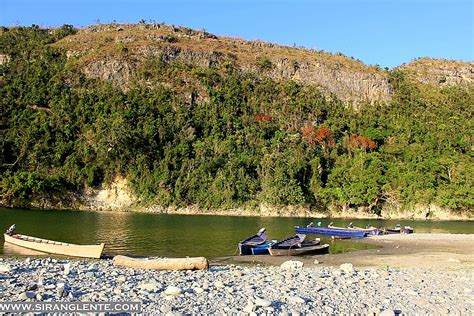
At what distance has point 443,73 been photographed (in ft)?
449

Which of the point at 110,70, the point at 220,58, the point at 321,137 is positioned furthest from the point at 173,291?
the point at 220,58

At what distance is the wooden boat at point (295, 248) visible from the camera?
28.6m

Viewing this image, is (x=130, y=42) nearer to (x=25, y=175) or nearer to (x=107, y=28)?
(x=107, y=28)

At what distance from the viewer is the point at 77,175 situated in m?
75.2

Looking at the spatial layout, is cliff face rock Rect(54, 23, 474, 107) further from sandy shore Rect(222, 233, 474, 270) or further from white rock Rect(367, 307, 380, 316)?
white rock Rect(367, 307, 380, 316)

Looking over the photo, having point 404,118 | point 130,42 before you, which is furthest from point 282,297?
point 130,42

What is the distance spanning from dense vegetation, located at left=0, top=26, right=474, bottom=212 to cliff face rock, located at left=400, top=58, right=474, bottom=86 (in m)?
28.3

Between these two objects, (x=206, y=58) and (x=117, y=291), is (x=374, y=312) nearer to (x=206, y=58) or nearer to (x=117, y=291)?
(x=117, y=291)

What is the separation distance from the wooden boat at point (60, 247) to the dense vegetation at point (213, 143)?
4505 centimetres

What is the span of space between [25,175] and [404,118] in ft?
271

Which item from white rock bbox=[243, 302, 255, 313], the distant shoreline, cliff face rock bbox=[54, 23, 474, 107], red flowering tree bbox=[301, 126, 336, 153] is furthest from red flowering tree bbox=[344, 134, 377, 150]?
white rock bbox=[243, 302, 255, 313]

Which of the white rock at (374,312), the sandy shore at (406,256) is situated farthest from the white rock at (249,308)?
the sandy shore at (406,256)

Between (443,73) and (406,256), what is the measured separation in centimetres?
12484

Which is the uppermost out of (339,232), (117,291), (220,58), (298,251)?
(220,58)
